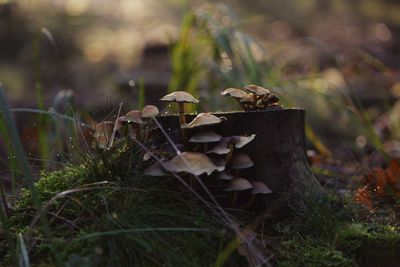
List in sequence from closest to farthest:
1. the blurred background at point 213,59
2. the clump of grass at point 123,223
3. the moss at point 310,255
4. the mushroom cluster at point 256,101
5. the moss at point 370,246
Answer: the clump of grass at point 123,223
the moss at point 310,255
the moss at point 370,246
the mushroom cluster at point 256,101
the blurred background at point 213,59

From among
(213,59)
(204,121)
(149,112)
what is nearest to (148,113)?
(149,112)

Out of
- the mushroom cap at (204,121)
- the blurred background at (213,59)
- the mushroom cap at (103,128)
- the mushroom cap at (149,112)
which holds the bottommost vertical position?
the blurred background at (213,59)

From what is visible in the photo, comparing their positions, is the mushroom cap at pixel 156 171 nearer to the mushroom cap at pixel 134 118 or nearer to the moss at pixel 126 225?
the moss at pixel 126 225

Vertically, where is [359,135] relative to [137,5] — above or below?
below

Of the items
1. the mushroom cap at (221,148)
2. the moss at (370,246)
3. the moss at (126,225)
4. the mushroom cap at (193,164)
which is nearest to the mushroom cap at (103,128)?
the moss at (126,225)

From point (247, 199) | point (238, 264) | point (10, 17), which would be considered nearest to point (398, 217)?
point (247, 199)

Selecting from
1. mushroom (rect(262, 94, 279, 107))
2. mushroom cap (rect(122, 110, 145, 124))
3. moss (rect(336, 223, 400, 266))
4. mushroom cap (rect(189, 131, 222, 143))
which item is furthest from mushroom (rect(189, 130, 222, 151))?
moss (rect(336, 223, 400, 266))

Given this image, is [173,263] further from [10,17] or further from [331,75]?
[10,17]
